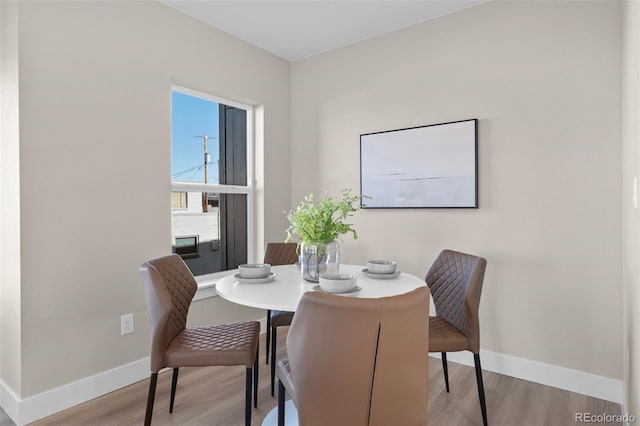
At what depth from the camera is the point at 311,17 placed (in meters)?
2.88

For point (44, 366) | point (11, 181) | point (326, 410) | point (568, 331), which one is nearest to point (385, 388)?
point (326, 410)

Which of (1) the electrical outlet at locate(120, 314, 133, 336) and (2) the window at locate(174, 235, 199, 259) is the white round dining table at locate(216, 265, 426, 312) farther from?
(2) the window at locate(174, 235, 199, 259)

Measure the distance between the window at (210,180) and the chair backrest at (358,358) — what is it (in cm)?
207

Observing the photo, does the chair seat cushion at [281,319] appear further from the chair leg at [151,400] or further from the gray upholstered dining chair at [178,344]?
the chair leg at [151,400]

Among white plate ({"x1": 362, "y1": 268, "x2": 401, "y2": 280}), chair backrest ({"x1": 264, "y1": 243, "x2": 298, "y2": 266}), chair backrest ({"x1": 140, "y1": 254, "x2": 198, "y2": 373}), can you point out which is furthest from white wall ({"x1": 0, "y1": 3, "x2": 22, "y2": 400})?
white plate ({"x1": 362, "y1": 268, "x2": 401, "y2": 280})

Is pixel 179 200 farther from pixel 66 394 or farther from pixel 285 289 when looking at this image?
pixel 285 289

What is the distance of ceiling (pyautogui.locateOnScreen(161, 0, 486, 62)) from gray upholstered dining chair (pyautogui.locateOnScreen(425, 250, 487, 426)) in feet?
5.99

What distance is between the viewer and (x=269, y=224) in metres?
3.55

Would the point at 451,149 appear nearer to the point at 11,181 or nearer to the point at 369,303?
the point at 369,303

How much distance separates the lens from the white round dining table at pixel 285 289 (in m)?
1.57

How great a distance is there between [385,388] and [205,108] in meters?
2.76

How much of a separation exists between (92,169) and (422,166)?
2.28 metres

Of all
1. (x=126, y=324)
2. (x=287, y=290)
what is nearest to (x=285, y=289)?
(x=287, y=290)

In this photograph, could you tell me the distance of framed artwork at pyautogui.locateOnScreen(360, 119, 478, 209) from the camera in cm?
268
